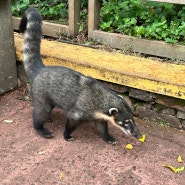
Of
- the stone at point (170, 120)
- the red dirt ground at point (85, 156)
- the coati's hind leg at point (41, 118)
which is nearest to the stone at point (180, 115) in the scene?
the stone at point (170, 120)

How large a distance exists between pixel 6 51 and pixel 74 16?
3.84ft

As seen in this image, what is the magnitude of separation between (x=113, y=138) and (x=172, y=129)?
2.58 feet

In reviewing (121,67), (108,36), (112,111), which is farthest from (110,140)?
(108,36)

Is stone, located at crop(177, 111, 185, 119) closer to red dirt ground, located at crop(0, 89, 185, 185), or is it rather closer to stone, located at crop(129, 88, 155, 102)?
red dirt ground, located at crop(0, 89, 185, 185)

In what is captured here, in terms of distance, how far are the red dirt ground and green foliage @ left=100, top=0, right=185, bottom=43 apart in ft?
4.21

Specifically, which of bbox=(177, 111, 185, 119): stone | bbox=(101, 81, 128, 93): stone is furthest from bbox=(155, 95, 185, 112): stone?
bbox=(101, 81, 128, 93): stone

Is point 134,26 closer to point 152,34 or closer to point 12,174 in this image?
point 152,34

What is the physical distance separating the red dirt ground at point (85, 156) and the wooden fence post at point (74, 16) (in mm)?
1529

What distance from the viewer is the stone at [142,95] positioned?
14.2 ft

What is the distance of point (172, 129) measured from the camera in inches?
173

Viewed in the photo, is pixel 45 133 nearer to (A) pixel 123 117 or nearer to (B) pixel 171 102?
(A) pixel 123 117

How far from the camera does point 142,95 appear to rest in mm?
4371

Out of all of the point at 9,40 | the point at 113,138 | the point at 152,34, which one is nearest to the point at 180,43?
the point at 152,34

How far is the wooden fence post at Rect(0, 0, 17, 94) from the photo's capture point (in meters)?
4.66
